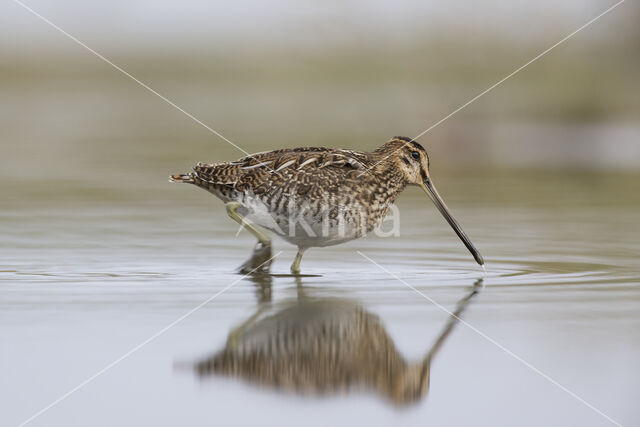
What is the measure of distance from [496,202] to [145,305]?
224 inches

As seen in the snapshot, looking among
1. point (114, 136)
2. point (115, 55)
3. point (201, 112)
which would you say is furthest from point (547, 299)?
point (115, 55)

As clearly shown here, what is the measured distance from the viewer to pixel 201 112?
78.0ft

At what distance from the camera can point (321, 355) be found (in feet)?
17.1

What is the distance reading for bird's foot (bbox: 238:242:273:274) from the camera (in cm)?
778

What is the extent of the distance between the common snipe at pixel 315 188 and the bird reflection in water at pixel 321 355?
1375 millimetres

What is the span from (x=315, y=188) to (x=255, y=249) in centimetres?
113

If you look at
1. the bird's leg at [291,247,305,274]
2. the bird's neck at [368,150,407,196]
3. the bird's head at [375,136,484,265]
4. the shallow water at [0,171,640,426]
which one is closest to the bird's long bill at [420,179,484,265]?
the bird's head at [375,136,484,265]

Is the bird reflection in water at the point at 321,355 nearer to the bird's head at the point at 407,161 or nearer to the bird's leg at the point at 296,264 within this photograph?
the bird's leg at the point at 296,264

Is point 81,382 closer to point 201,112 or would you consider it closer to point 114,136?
point 114,136

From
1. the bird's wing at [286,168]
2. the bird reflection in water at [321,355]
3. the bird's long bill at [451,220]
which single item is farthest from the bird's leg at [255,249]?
the bird reflection in water at [321,355]

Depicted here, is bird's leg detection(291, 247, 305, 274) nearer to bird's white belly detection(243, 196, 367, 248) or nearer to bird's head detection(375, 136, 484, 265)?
bird's white belly detection(243, 196, 367, 248)

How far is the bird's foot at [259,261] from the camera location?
7777 millimetres

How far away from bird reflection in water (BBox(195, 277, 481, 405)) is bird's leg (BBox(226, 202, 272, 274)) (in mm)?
1468

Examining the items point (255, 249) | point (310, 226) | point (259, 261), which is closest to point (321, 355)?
point (310, 226)
